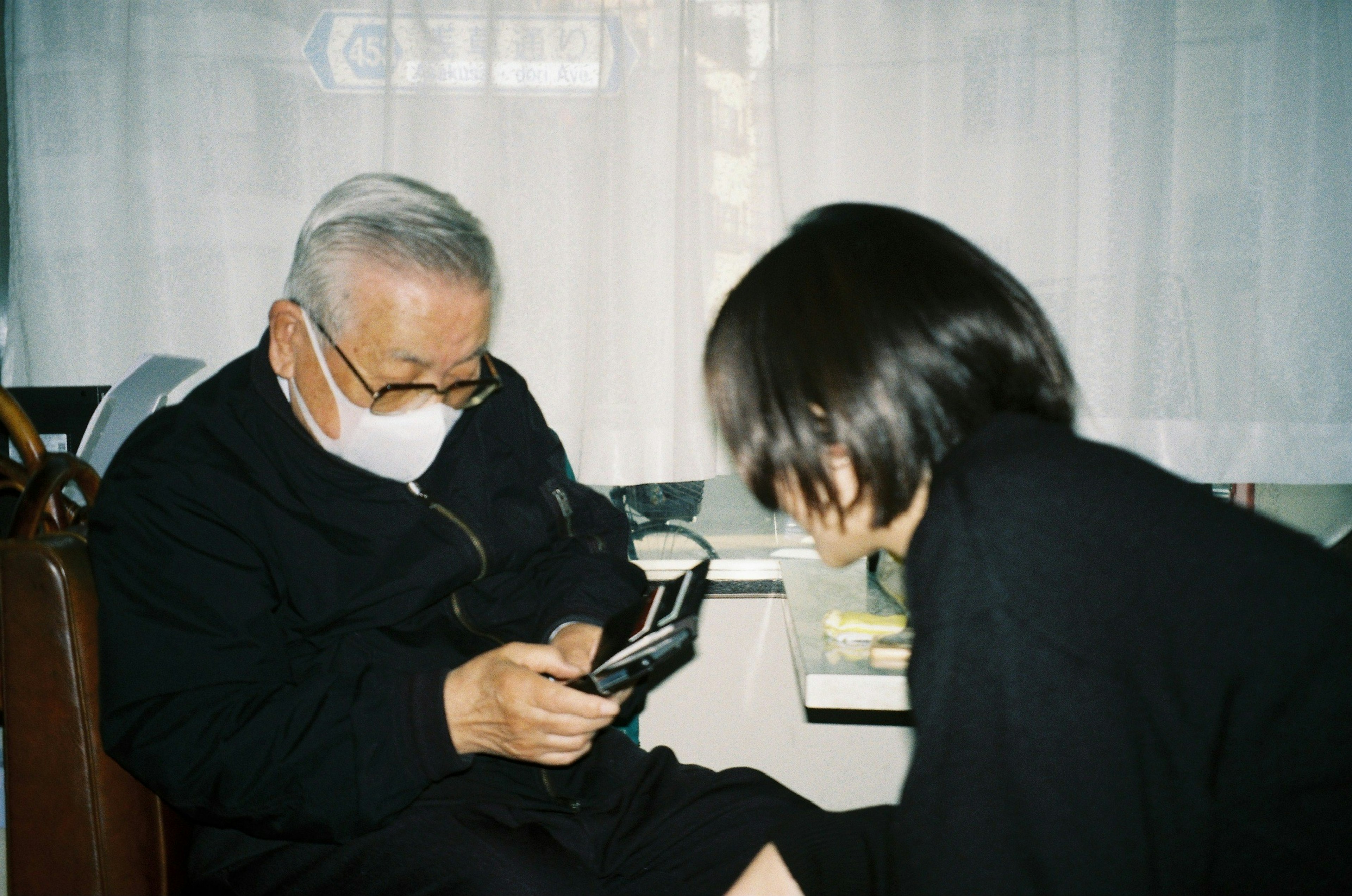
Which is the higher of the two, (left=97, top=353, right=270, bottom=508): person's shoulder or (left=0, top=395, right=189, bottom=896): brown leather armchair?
(left=97, top=353, right=270, bottom=508): person's shoulder

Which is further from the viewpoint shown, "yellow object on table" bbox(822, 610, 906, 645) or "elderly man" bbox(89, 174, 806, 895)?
"yellow object on table" bbox(822, 610, 906, 645)

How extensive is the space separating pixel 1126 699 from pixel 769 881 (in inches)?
21.1

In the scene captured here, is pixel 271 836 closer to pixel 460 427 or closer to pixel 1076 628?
pixel 460 427

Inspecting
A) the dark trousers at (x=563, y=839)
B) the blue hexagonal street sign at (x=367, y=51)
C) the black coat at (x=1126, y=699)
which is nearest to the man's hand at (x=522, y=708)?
the dark trousers at (x=563, y=839)

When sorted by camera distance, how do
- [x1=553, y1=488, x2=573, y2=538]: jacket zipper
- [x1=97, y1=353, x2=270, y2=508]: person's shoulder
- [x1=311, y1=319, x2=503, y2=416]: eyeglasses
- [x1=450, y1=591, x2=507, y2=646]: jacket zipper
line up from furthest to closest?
[x1=553, y1=488, x2=573, y2=538]: jacket zipper → [x1=450, y1=591, x2=507, y2=646]: jacket zipper → [x1=311, y1=319, x2=503, y2=416]: eyeglasses → [x1=97, y1=353, x2=270, y2=508]: person's shoulder

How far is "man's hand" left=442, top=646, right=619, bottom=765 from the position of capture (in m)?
0.95

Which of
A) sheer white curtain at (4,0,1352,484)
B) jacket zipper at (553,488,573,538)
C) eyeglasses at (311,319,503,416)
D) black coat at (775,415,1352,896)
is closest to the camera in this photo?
black coat at (775,415,1352,896)

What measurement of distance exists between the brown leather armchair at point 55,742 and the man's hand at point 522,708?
42cm

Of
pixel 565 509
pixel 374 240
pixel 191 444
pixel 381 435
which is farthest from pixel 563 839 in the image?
pixel 374 240

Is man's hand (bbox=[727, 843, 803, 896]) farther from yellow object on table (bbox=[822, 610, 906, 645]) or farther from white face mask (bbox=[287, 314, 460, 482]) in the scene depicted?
white face mask (bbox=[287, 314, 460, 482])

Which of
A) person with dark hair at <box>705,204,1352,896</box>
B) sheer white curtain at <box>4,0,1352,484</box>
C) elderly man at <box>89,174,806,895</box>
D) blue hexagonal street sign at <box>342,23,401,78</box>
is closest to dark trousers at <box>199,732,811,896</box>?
elderly man at <box>89,174,806,895</box>

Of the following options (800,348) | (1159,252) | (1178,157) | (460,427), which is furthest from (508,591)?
(1178,157)

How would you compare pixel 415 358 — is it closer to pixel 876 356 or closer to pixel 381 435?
pixel 381 435

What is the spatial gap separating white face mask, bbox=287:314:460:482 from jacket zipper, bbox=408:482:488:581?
2cm
